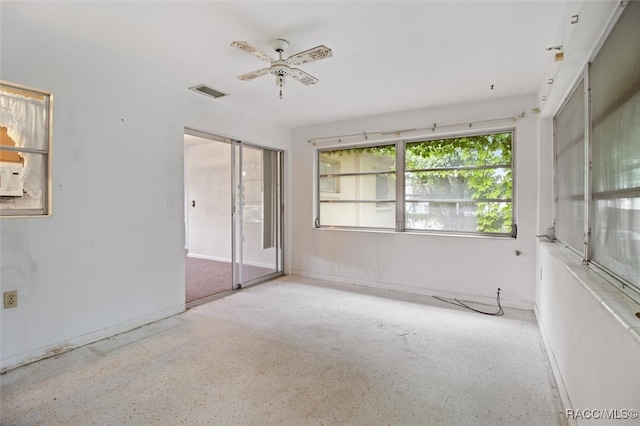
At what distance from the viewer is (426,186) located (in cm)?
415

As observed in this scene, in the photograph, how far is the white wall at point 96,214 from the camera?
2301 millimetres

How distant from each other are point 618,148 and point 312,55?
1.82 m

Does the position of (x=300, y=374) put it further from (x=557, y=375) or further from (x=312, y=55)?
(x=312, y=55)

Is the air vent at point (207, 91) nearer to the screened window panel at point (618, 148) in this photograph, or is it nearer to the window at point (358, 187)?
the window at point (358, 187)

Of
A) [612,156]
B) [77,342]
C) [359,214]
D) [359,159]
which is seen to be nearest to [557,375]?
[612,156]

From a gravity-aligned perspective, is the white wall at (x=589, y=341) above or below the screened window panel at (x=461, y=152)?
below

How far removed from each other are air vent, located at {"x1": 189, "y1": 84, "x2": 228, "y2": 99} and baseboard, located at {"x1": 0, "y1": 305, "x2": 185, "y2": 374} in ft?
7.91

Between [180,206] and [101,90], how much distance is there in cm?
128

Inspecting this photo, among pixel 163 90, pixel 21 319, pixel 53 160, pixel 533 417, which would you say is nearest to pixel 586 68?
pixel 533 417

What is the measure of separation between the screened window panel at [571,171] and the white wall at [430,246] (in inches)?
20.5

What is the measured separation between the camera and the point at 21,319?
7.50 feet

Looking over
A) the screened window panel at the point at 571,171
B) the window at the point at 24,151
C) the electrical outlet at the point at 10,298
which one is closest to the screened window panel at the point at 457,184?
the screened window panel at the point at 571,171

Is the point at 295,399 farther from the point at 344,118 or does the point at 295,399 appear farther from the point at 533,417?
the point at 344,118

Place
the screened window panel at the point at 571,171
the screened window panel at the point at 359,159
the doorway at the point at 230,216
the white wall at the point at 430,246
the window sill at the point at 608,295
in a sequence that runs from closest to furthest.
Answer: the window sill at the point at 608,295
the screened window panel at the point at 571,171
the white wall at the point at 430,246
the doorway at the point at 230,216
the screened window panel at the point at 359,159
